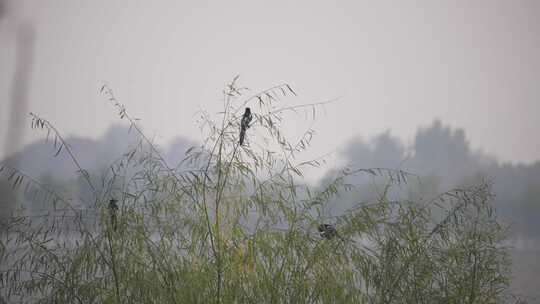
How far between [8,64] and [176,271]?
3.77 meters

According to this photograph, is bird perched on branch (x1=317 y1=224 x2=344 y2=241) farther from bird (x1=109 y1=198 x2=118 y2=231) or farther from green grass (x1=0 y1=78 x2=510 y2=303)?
bird (x1=109 y1=198 x2=118 y2=231)

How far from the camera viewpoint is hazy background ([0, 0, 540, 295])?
5039 mm

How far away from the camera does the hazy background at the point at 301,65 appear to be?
5039 millimetres

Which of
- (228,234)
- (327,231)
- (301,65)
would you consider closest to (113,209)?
(228,234)

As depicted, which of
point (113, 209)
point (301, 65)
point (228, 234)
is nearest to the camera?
point (113, 209)

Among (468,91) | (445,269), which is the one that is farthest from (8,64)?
(468,91)

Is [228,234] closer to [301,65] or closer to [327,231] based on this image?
[327,231]

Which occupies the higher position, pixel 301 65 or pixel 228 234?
pixel 301 65

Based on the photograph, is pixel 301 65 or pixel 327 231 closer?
pixel 327 231

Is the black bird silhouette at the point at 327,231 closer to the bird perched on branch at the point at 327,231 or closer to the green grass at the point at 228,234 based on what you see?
the bird perched on branch at the point at 327,231

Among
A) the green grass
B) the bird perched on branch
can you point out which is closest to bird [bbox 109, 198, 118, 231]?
the green grass

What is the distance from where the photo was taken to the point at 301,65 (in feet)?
18.1

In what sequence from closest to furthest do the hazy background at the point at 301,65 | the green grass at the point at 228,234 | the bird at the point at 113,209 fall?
the bird at the point at 113,209, the green grass at the point at 228,234, the hazy background at the point at 301,65

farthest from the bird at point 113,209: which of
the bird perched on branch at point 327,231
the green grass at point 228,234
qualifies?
the bird perched on branch at point 327,231
